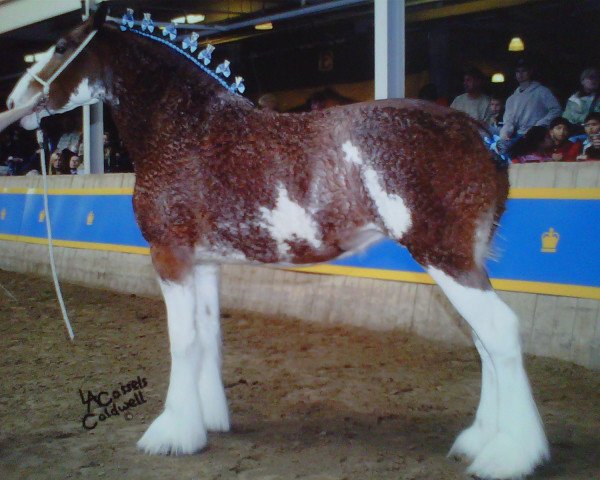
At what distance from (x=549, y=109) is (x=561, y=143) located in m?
0.51

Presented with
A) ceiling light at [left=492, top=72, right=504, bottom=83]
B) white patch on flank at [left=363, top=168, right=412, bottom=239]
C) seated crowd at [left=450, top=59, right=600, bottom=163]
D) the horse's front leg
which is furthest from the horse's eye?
ceiling light at [left=492, top=72, right=504, bottom=83]

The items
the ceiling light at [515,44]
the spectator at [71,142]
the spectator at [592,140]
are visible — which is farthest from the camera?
the spectator at [71,142]

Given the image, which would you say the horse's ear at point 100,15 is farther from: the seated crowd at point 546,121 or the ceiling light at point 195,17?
the ceiling light at point 195,17

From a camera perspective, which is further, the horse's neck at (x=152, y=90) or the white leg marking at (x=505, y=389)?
the horse's neck at (x=152, y=90)

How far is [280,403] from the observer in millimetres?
4031

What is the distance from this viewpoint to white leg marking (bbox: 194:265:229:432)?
3.45m

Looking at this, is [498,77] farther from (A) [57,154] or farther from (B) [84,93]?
(A) [57,154]

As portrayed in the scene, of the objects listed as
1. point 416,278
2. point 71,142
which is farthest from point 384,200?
point 71,142

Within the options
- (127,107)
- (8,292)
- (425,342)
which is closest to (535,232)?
(425,342)

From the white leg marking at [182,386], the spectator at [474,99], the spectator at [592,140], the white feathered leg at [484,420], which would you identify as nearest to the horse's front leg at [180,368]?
the white leg marking at [182,386]

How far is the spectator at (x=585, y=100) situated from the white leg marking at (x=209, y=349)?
401cm

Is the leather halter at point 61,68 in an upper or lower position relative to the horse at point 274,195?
upper

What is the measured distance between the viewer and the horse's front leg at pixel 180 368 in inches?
125

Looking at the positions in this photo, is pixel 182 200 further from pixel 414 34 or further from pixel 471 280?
pixel 414 34
